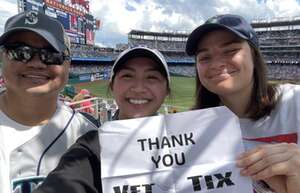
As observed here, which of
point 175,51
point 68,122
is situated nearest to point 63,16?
point 175,51

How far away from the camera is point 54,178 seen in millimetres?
1469

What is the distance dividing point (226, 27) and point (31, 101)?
4.13 feet

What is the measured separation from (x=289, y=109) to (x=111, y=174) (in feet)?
4.06

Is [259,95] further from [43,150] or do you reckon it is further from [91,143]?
[43,150]

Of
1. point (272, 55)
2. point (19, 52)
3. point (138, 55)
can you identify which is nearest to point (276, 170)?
point (138, 55)

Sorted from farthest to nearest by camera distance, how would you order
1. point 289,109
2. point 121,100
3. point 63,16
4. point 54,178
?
1. point 63,16
2. point 289,109
3. point 121,100
4. point 54,178

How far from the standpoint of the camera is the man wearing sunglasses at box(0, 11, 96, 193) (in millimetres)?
2004

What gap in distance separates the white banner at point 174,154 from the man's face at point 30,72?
71 centimetres

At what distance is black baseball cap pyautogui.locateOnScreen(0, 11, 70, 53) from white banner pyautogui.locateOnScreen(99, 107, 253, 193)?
0.75m

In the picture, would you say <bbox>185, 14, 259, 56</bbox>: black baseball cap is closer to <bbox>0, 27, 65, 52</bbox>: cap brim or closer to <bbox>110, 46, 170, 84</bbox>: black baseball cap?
<bbox>110, 46, 170, 84</bbox>: black baseball cap

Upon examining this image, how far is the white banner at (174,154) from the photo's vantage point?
59.4 inches

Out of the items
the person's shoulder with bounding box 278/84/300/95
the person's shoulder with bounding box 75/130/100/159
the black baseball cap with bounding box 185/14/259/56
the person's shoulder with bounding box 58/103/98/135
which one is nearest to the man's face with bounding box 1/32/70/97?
the person's shoulder with bounding box 58/103/98/135

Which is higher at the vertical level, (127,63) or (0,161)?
(127,63)

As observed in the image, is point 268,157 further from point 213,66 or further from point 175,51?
point 175,51
